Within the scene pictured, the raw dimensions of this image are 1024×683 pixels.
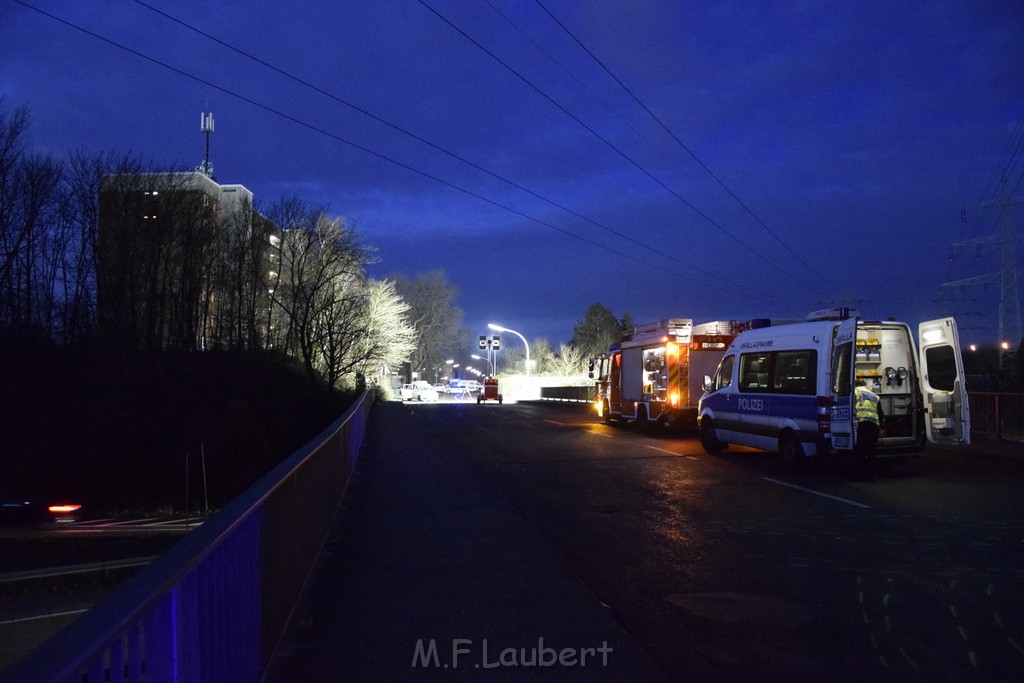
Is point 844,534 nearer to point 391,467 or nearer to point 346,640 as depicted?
point 346,640

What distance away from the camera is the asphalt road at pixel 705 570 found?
530 cm

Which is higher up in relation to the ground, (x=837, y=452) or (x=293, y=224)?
(x=293, y=224)

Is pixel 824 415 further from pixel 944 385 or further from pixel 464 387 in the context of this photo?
pixel 464 387

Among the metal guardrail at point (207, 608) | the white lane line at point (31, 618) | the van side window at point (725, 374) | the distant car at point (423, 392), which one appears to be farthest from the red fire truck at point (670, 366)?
the distant car at point (423, 392)

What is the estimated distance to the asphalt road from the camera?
5.30 metres

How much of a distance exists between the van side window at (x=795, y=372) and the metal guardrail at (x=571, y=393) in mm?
31283

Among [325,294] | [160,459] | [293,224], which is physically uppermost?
[293,224]

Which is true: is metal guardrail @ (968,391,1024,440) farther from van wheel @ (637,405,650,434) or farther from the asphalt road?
van wheel @ (637,405,650,434)

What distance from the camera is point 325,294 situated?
46000 mm

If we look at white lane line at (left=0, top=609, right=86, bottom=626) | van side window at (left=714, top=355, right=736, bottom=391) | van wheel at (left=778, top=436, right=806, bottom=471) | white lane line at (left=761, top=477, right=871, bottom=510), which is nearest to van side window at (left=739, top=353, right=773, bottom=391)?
van side window at (left=714, top=355, right=736, bottom=391)

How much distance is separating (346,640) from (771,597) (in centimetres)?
Answer: 340

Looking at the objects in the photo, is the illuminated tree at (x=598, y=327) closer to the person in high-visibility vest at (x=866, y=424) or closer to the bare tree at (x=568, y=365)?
the bare tree at (x=568, y=365)

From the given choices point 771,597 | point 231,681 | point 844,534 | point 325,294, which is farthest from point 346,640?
point 325,294

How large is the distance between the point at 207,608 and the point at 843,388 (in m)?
12.4
